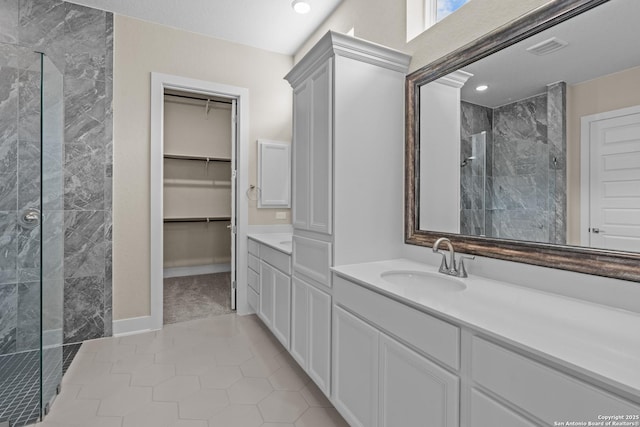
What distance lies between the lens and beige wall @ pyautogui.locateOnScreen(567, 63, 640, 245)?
1119 mm

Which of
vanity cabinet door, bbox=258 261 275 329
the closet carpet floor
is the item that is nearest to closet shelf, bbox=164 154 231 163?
the closet carpet floor

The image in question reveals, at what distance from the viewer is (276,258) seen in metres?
2.56

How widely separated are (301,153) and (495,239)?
131 centimetres

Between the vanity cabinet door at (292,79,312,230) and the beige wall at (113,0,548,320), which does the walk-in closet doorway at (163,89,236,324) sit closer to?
the beige wall at (113,0,548,320)

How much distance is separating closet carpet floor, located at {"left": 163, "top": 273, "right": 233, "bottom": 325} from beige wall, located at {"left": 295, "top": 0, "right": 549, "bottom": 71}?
3.02 metres

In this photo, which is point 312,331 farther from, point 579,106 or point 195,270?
point 195,270

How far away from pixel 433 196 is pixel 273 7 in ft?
7.31

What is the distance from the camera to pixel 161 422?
1729 millimetres

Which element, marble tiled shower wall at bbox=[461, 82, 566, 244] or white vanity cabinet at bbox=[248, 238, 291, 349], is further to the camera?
white vanity cabinet at bbox=[248, 238, 291, 349]

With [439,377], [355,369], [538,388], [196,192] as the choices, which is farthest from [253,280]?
[538,388]

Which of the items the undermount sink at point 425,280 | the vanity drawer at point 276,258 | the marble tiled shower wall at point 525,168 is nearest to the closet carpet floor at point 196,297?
the vanity drawer at point 276,258

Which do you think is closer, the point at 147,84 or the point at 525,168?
the point at 525,168

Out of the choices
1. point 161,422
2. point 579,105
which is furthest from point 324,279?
point 579,105

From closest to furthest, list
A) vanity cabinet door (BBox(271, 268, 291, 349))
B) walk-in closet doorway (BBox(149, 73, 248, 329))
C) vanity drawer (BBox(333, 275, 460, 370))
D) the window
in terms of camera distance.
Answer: vanity drawer (BBox(333, 275, 460, 370)) < the window < vanity cabinet door (BBox(271, 268, 291, 349)) < walk-in closet doorway (BBox(149, 73, 248, 329))
